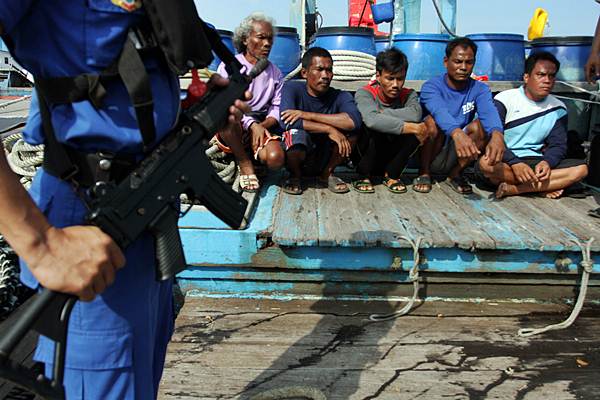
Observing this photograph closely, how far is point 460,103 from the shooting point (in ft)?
13.0

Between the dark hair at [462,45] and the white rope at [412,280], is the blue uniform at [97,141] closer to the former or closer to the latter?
the white rope at [412,280]

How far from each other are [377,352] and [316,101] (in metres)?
2.01

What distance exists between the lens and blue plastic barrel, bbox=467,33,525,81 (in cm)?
457

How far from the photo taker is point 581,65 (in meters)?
4.45

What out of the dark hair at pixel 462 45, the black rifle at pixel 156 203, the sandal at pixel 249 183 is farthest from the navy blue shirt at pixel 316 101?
the black rifle at pixel 156 203

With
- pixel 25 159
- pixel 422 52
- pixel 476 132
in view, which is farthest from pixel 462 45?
pixel 25 159

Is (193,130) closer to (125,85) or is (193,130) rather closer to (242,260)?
(125,85)

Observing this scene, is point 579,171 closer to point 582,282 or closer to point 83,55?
point 582,282

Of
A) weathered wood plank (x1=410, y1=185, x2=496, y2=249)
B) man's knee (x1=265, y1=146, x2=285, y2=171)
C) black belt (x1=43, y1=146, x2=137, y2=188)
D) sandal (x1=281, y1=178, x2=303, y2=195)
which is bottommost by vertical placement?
weathered wood plank (x1=410, y1=185, x2=496, y2=249)

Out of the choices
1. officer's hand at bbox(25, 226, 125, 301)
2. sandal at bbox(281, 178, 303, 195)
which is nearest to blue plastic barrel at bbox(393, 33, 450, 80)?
sandal at bbox(281, 178, 303, 195)

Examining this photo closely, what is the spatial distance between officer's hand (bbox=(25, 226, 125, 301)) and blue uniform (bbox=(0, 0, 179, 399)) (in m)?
0.16

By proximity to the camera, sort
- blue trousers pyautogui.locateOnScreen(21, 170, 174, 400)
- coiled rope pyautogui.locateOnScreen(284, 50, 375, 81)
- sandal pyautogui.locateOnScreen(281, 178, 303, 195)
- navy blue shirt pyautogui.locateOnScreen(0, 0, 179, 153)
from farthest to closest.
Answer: coiled rope pyautogui.locateOnScreen(284, 50, 375, 81)
sandal pyautogui.locateOnScreen(281, 178, 303, 195)
blue trousers pyautogui.locateOnScreen(21, 170, 174, 400)
navy blue shirt pyautogui.locateOnScreen(0, 0, 179, 153)

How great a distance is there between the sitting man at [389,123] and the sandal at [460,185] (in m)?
0.37

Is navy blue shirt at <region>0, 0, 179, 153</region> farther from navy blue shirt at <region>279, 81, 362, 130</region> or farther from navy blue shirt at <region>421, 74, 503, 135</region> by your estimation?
navy blue shirt at <region>421, 74, 503, 135</region>
